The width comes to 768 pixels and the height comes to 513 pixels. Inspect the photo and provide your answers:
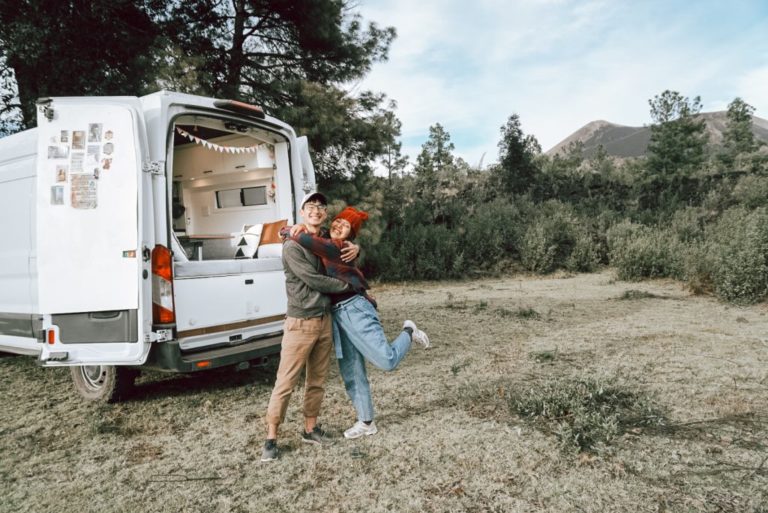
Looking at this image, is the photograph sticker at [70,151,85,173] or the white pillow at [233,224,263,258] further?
the white pillow at [233,224,263,258]

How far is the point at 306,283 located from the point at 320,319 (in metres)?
0.28

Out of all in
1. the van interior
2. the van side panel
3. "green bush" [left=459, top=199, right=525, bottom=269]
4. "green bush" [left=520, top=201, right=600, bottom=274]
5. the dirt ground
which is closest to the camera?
the dirt ground

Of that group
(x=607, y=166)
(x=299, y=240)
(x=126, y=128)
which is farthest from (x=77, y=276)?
(x=607, y=166)

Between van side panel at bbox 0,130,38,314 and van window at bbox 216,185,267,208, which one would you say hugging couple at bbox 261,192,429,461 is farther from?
van window at bbox 216,185,267,208

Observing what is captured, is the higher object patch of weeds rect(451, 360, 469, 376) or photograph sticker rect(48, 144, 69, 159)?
photograph sticker rect(48, 144, 69, 159)

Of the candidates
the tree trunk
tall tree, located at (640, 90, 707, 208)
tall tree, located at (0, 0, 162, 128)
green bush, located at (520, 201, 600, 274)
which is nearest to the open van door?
tall tree, located at (0, 0, 162, 128)

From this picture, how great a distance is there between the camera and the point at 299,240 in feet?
10.3

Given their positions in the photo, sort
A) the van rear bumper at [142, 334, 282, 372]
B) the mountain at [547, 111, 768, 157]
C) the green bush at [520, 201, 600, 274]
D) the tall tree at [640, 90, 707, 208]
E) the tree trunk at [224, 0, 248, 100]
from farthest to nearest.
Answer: the mountain at [547, 111, 768, 157], the tall tree at [640, 90, 707, 208], the green bush at [520, 201, 600, 274], the tree trunk at [224, 0, 248, 100], the van rear bumper at [142, 334, 282, 372]

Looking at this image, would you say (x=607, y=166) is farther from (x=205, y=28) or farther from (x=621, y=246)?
(x=205, y=28)

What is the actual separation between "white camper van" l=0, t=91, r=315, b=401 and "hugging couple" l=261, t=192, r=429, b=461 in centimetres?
103

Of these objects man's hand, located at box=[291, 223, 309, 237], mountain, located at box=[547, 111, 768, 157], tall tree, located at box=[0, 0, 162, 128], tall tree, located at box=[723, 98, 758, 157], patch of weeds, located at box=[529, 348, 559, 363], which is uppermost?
mountain, located at box=[547, 111, 768, 157]

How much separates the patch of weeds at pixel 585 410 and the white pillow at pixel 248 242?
10.9ft

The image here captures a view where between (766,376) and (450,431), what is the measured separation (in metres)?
3.11

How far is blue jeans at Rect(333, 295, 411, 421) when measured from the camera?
10.5 feet
